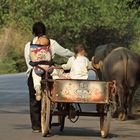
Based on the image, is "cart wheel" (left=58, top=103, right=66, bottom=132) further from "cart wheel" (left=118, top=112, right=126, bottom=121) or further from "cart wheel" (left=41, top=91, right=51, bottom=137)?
"cart wheel" (left=118, top=112, right=126, bottom=121)

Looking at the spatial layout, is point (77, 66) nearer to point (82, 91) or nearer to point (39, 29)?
point (82, 91)

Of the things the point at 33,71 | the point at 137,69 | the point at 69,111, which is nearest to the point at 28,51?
the point at 33,71

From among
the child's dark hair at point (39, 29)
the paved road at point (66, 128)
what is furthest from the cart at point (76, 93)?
the child's dark hair at point (39, 29)

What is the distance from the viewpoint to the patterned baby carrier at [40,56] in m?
12.5

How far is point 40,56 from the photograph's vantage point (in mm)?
12547

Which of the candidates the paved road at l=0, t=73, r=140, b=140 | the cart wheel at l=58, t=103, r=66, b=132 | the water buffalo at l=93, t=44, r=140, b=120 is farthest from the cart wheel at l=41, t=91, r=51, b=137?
the water buffalo at l=93, t=44, r=140, b=120

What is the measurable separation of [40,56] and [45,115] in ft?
3.39

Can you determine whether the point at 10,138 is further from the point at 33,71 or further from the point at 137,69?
the point at 137,69

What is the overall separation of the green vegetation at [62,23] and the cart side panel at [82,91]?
38329 mm

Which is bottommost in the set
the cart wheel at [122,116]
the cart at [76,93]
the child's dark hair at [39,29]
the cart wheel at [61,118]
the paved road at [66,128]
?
A: the cart wheel at [122,116]

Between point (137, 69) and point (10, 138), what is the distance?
6055 mm

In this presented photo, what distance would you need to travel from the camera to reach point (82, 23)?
5897 cm

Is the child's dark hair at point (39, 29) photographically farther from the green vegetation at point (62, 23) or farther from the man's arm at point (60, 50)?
the green vegetation at point (62, 23)

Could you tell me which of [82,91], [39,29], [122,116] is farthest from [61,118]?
[122,116]
